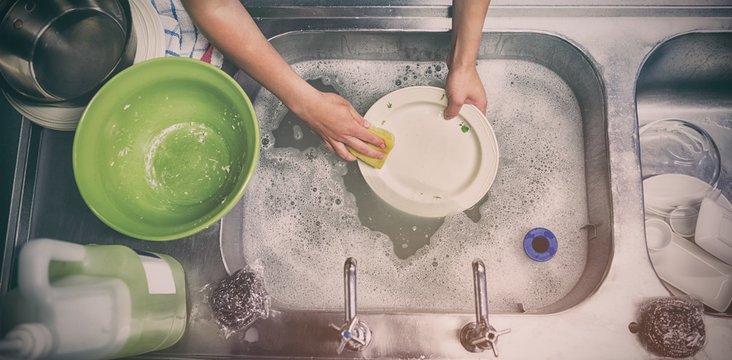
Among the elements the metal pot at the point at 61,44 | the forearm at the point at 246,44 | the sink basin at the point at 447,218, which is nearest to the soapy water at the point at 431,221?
the sink basin at the point at 447,218

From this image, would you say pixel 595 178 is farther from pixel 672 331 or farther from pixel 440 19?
pixel 440 19

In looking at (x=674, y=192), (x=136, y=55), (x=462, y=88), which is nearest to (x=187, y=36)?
(x=136, y=55)

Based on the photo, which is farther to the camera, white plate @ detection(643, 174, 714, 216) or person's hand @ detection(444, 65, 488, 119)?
white plate @ detection(643, 174, 714, 216)

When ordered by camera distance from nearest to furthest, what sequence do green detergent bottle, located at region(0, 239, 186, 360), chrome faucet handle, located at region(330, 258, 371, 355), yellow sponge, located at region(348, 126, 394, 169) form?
green detergent bottle, located at region(0, 239, 186, 360) < chrome faucet handle, located at region(330, 258, 371, 355) < yellow sponge, located at region(348, 126, 394, 169)

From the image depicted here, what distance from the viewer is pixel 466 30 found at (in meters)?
0.86

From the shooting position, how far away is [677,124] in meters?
1.10

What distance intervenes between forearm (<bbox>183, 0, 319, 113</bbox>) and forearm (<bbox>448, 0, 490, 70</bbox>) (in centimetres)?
33

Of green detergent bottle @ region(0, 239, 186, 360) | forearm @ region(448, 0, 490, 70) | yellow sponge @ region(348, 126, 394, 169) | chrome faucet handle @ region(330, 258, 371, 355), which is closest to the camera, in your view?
green detergent bottle @ region(0, 239, 186, 360)

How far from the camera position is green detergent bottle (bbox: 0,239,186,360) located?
58 centimetres

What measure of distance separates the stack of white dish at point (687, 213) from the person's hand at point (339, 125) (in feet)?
2.44

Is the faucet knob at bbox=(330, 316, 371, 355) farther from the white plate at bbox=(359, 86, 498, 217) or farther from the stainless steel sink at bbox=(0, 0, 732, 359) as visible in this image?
the white plate at bbox=(359, 86, 498, 217)

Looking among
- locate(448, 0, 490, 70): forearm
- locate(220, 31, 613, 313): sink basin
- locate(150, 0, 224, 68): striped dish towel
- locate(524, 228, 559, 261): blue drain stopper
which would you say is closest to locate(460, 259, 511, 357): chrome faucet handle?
locate(220, 31, 613, 313): sink basin

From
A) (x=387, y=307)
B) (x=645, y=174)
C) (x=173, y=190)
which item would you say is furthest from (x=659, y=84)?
(x=173, y=190)

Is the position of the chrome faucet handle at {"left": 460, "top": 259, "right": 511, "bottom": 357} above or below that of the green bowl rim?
below
